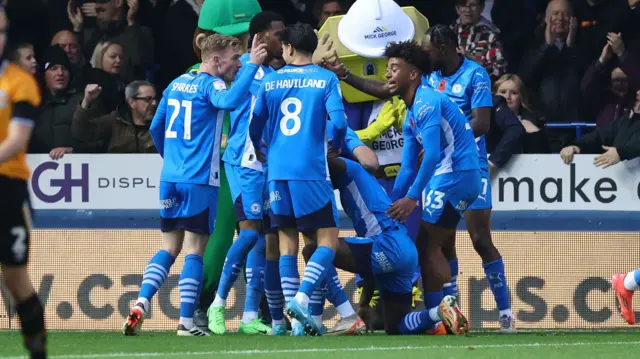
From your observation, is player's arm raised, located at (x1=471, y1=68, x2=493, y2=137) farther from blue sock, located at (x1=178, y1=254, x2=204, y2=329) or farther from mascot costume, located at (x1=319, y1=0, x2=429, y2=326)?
blue sock, located at (x1=178, y1=254, x2=204, y2=329)

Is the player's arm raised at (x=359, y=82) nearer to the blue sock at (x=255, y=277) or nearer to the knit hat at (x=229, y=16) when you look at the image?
the knit hat at (x=229, y=16)

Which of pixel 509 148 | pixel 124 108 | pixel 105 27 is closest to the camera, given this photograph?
pixel 509 148

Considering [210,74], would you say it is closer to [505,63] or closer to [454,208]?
[454,208]

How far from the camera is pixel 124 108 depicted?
11.9 metres

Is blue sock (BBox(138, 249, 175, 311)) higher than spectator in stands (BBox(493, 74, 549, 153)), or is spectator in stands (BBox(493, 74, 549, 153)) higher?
spectator in stands (BBox(493, 74, 549, 153))

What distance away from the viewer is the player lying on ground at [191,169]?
8820mm

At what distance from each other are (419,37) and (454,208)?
182 centimetres

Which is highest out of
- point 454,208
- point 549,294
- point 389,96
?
point 389,96

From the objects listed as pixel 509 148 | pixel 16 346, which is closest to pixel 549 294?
pixel 509 148

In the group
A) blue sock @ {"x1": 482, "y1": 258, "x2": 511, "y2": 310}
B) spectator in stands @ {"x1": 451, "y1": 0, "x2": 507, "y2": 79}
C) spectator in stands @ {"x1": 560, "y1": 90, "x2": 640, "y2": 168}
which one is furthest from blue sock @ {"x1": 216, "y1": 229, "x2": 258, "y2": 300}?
spectator in stands @ {"x1": 451, "y1": 0, "x2": 507, "y2": 79}

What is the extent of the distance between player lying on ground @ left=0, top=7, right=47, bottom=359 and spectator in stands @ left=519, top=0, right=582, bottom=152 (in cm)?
699

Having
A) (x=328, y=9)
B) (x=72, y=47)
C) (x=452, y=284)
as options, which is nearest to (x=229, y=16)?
(x=452, y=284)

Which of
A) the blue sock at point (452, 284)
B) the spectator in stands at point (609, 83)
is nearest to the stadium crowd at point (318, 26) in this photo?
the spectator in stands at point (609, 83)

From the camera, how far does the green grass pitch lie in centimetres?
720
